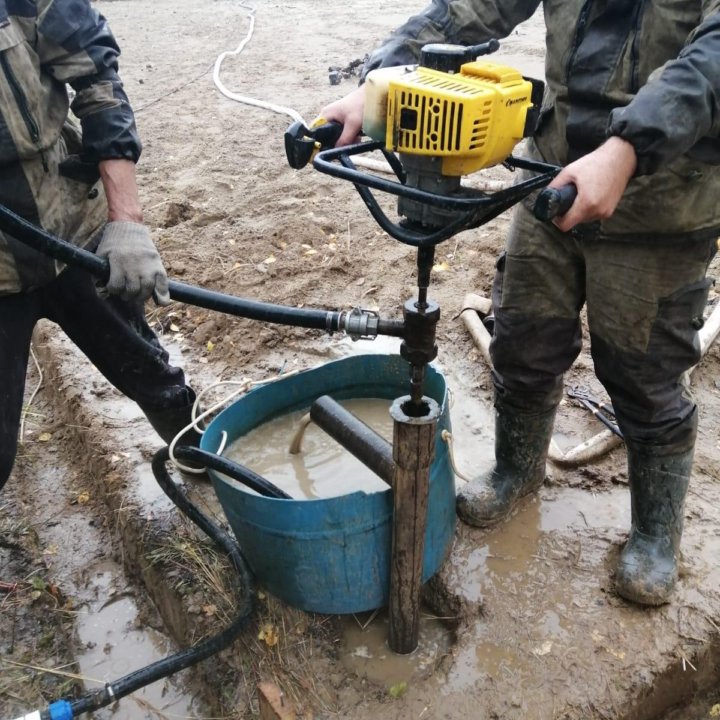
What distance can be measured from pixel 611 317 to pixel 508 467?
0.78m

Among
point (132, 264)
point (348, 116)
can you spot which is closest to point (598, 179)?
point (348, 116)

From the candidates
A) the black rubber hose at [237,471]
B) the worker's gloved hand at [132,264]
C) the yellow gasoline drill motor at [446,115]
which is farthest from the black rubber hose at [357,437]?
the yellow gasoline drill motor at [446,115]

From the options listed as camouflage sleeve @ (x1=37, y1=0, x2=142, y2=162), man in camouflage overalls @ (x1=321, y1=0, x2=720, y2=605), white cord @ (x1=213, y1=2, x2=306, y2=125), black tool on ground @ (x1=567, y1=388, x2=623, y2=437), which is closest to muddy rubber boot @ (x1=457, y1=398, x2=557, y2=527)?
man in camouflage overalls @ (x1=321, y1=0, x2=720, y2=605)

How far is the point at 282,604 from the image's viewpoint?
242 centimetres

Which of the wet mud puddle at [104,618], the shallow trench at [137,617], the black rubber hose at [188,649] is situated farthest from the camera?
the wet mud puddle at [104,618]

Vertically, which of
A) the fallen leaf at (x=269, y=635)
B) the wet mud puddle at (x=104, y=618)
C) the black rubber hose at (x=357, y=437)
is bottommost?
the wet mud puddle at (x=104, y=618)

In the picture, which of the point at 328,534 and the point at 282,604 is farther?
the point at 282,604

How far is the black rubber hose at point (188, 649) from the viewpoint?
7.03 ft

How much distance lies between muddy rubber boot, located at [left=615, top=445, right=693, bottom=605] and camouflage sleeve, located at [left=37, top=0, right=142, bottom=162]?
1.86 m

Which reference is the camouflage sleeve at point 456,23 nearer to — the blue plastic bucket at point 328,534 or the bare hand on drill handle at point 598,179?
the bare hand on drill handle at point 598,179

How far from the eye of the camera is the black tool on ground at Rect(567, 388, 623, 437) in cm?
301

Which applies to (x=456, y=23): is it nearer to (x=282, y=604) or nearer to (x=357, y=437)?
(x=357, y=437)

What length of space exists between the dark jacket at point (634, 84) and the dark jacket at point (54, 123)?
83 cm

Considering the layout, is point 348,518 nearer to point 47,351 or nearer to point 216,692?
point 216,692
